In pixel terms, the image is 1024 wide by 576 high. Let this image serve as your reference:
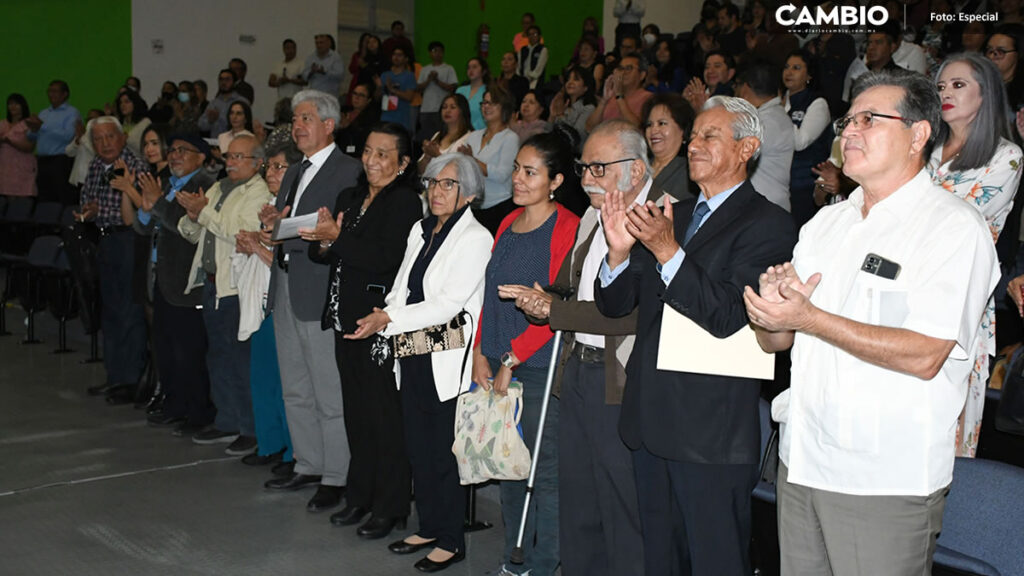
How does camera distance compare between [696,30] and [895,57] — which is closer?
[895,57]

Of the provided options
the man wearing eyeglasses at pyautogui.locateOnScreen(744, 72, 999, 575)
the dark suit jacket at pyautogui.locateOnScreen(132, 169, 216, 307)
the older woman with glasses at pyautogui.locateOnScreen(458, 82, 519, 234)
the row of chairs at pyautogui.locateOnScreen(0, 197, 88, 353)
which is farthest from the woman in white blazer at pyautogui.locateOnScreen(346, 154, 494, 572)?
the row of chairs at pyautogui.locateOnScreen(0, 197, 88, 353)

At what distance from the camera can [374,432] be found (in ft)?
13.6

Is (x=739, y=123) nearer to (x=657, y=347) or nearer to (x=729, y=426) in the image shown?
(x=657, y=347)

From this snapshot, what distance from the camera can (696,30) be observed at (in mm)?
10367

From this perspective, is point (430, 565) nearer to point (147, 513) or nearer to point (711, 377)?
point (147, 513)

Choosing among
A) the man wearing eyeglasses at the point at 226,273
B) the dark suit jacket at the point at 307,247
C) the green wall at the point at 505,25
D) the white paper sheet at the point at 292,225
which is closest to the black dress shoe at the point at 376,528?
the dark suit jacket at the point at 307,247

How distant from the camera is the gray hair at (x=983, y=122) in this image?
9.29 feet

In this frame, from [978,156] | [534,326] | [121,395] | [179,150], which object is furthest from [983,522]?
[121,395]

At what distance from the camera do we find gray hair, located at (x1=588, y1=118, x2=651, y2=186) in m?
3.01

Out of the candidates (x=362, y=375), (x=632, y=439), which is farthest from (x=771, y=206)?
(x=362, y=375)

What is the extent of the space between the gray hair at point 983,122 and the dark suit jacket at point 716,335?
723 mm

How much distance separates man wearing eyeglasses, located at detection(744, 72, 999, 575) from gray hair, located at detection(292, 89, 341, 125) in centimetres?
294

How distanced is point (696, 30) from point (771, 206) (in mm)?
8341

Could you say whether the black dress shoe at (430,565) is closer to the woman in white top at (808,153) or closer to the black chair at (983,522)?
the black chair at (983,522)
